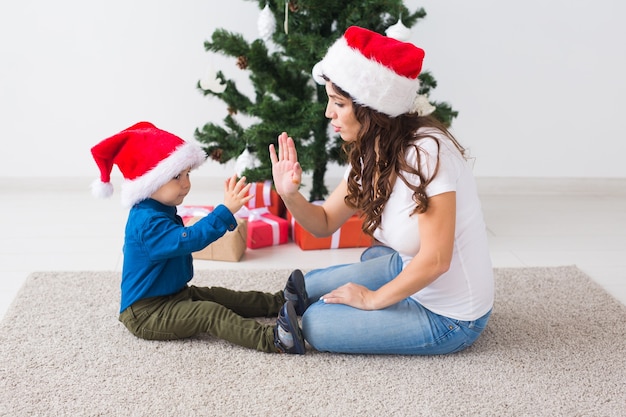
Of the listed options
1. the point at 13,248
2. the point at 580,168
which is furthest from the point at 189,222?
the point at 580,168

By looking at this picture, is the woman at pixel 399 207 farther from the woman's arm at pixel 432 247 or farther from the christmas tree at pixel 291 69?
the christmas tree at pixel 291 69

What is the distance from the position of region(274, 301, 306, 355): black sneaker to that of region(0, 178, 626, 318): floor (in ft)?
2.35

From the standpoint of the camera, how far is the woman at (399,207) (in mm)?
1599

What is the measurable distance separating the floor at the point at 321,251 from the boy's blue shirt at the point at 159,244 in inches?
21.2

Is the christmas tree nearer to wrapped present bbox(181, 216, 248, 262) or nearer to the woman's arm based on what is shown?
wrapped present bbox(181, 216, 248, 262)

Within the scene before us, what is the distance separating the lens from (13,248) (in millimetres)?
2631

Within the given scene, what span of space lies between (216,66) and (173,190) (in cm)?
158

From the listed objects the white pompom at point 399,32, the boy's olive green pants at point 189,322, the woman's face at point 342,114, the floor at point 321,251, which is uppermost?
the white pompom at point 399,32

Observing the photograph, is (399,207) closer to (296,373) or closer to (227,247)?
(296,373)

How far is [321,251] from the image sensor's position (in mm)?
2680

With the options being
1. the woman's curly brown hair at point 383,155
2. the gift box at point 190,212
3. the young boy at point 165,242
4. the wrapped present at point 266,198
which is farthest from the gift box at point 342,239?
the woman's curly brown hair at point 383,155

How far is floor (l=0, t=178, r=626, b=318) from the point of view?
2.52 metres

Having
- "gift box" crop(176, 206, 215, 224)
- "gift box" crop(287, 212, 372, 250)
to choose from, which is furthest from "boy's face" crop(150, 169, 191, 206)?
"gift box" crop(287, 212, 372, 250)

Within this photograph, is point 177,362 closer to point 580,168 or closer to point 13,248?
point 13,248
